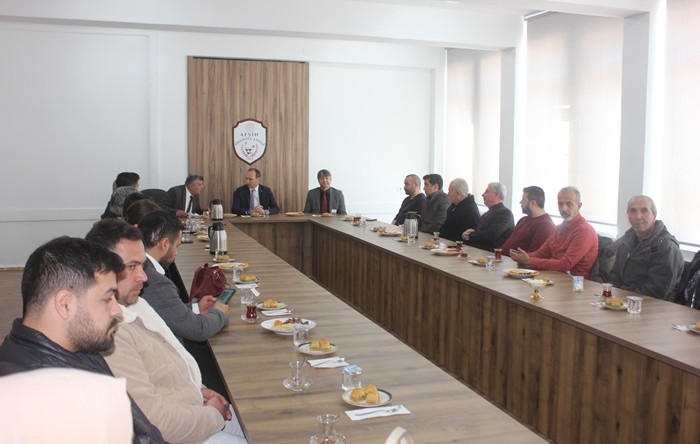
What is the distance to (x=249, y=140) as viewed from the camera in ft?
30.5

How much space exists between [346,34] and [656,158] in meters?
3.78

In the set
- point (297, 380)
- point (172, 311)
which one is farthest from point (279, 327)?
point (297, 380)

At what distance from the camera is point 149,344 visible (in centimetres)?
221

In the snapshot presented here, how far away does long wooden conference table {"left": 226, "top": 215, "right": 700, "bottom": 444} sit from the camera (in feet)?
7.41

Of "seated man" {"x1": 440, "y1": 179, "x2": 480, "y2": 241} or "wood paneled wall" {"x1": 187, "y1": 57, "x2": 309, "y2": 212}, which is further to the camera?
"wood paneled wall" {"x1": 187, "y1": 57, "x2": 309, "y2": 212}

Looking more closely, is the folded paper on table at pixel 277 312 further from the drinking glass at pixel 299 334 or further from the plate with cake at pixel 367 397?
the plate with cake at pixel 367 397

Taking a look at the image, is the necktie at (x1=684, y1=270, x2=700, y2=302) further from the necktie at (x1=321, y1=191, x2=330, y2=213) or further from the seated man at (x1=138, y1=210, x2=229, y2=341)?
the necktie at (x1=321, y1=191, x2=330, y2=213)

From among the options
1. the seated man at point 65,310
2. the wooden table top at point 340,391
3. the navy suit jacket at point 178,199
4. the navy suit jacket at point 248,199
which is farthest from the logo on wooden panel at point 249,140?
the seated man at point 65,310

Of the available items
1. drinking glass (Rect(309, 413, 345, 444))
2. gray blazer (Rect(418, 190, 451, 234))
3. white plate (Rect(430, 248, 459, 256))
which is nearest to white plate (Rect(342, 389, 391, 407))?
drinking glass (Rect(309, 413, 345, 444))

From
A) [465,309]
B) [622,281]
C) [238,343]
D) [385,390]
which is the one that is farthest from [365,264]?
[385,390]

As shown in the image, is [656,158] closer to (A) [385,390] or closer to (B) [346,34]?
(B) [346,34]

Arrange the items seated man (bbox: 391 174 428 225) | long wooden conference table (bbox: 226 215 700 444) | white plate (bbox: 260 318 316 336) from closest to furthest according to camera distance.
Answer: long wooden conference table (bbox: 226 215 700 444)
white plate (bbox: 260 318 316 336)
seated man (bbox: 391 174 428 225)

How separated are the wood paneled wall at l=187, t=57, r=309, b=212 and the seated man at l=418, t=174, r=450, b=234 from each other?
8.03ft

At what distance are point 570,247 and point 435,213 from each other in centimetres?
295
